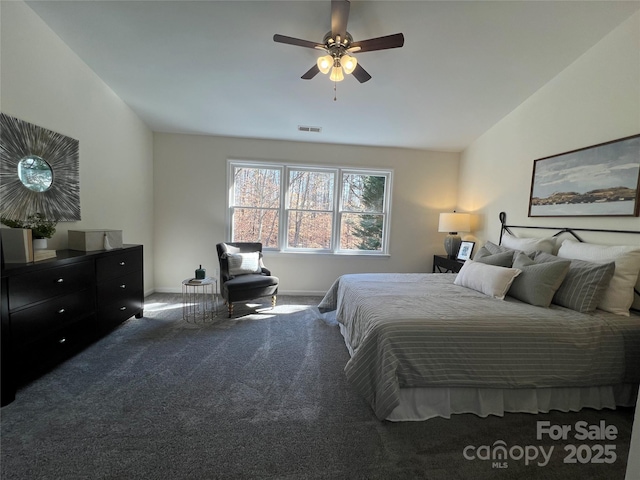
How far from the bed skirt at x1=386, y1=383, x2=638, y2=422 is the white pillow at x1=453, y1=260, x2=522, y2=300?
0.74 metres

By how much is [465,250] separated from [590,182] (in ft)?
5.87

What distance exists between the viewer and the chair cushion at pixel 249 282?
3332 millimetres

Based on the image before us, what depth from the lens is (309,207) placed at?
453 cm

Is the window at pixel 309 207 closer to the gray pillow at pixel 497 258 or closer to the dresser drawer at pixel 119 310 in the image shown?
the dresser drawer at pixel 119 310

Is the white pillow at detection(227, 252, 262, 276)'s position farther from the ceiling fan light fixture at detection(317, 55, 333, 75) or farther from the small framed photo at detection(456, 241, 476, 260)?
the small framed photo at detection(456, 241, 476, 260)

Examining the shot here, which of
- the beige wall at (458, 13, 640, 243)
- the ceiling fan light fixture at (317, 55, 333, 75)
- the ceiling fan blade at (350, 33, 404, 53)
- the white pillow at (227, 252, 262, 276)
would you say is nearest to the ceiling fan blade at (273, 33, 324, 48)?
the ceiling fan light fixture at (317, 55, 333, 75)

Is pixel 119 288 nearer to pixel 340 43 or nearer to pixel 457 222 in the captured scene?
pixel 340 43

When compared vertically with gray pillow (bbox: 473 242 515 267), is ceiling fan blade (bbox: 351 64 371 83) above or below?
above

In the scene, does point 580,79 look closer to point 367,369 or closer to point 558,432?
point 558,432

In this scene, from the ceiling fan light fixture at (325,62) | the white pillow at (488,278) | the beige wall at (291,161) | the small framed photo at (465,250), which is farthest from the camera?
the beige wall at (291,161)

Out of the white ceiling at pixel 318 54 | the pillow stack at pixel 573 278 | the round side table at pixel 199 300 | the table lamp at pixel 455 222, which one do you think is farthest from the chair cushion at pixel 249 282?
the table lamp at pixel 455 222

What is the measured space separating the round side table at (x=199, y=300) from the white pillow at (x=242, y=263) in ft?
0.99

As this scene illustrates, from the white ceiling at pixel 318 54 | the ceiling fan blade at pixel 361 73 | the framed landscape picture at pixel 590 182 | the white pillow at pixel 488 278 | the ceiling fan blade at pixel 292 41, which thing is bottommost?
the white pillow at pixel 488 278

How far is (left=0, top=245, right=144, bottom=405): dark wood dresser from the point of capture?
1.77 meters
